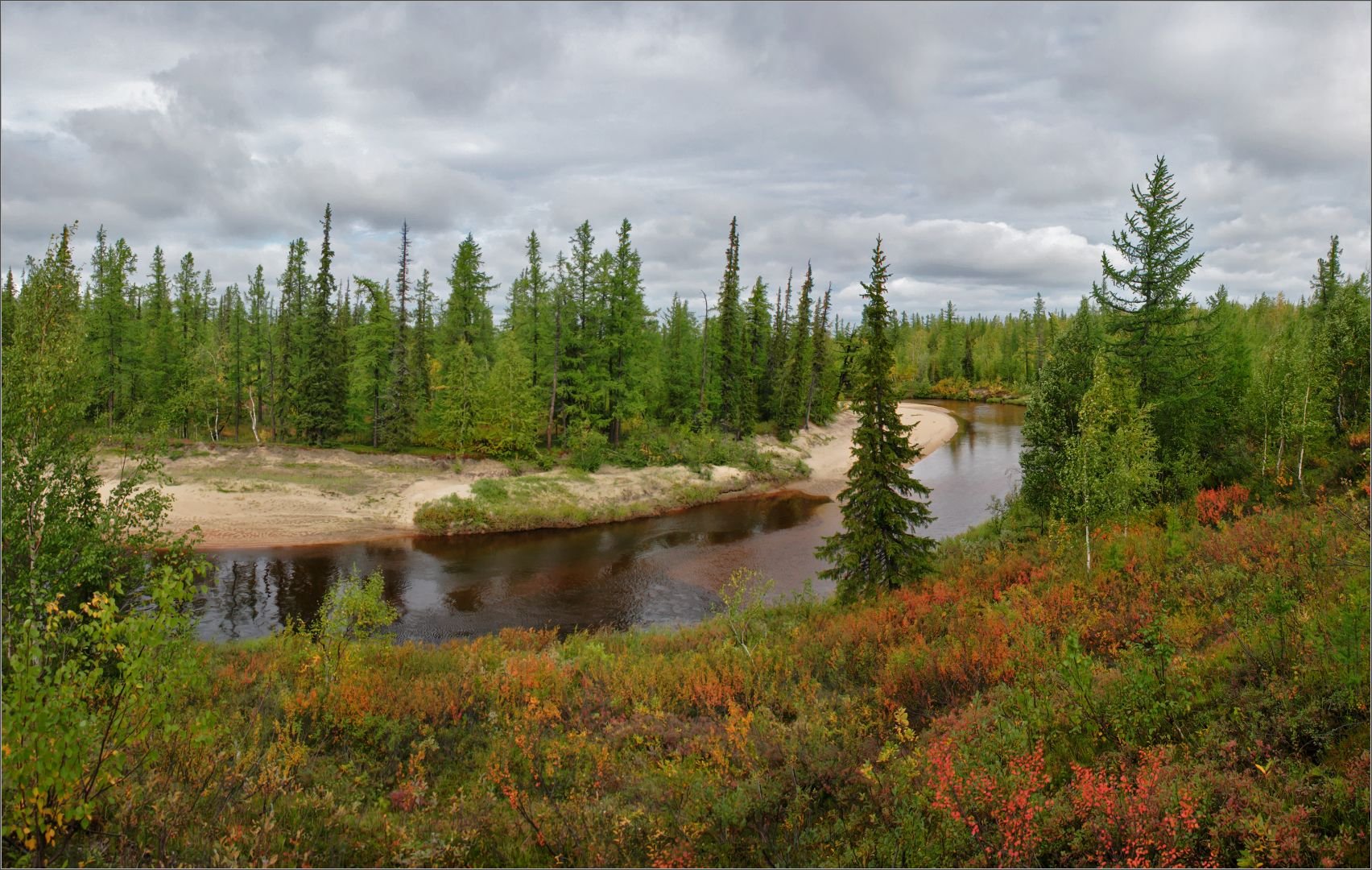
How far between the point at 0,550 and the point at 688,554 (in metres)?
24.5

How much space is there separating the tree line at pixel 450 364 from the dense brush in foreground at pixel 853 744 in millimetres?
28357

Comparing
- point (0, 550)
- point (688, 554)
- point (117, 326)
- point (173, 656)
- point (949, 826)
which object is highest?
point (117, 326)

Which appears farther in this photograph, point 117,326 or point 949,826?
point 117,326

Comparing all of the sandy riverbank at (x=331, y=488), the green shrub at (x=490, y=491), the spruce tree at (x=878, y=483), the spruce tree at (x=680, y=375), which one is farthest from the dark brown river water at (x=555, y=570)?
the spruce tree at (x=680, y=375)

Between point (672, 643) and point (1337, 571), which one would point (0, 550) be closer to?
point (672, 643)

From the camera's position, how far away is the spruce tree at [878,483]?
19.1 m

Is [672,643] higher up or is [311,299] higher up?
[311,299]

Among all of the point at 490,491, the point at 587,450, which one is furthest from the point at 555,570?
the point at 587,450

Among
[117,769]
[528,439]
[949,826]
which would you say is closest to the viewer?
[117,769]

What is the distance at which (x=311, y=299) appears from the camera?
1864 inches

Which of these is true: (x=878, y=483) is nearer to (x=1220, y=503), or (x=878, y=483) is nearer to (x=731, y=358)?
(x=1220, y=503)

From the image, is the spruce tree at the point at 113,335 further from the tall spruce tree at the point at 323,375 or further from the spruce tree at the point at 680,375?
the spruce tree at the point at 680,375

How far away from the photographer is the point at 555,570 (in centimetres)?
2872

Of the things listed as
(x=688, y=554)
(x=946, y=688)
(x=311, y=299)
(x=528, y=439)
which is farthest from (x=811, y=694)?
(x=311, y=299)
